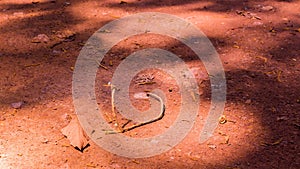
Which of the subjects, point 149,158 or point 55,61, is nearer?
point 149,158

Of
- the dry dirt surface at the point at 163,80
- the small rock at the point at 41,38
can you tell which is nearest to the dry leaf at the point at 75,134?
the dry dirt surface at the point at 163,80

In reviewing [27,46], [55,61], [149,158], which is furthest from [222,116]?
[27,46]

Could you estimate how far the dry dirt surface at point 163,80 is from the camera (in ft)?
5.32

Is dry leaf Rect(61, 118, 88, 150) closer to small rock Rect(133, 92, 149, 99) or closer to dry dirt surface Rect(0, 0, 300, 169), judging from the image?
dry dirt surface Rect(0, 0, 300, 169)

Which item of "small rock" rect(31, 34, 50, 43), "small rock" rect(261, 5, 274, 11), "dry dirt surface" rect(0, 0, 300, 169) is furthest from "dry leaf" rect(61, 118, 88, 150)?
"small rock" rect(261, 5, 274, 11)

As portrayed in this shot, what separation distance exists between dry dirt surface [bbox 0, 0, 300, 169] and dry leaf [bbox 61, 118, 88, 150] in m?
0.03

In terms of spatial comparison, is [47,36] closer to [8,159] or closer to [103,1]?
[103,1]

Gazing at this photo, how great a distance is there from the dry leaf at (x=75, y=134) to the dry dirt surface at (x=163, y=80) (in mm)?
28

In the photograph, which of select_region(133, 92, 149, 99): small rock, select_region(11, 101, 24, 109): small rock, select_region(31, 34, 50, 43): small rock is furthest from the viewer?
Result: select_region(31, 34, 50, 43): small rock

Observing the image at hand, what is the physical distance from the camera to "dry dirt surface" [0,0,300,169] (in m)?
1.62

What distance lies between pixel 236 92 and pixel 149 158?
2.28 ft

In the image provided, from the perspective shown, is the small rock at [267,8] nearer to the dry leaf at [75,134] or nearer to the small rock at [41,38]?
the small rock at [41,38]

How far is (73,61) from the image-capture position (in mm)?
2311

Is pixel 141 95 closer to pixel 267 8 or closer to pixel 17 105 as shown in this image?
pixel 17 105
